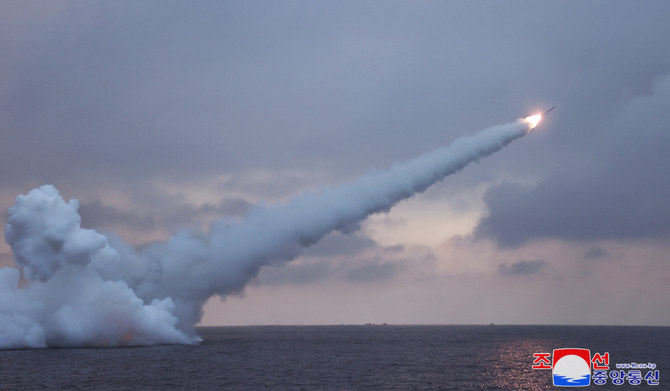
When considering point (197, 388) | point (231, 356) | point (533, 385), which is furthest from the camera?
point (231, 356)

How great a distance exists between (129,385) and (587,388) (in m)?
48.1

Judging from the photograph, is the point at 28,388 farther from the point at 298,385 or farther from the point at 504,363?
the point at 504,363

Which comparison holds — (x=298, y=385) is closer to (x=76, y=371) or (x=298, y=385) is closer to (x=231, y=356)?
(x=76, y=371)

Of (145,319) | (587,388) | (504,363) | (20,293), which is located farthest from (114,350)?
(587,388)

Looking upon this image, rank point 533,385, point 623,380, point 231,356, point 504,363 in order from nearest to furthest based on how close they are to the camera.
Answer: point 533,385
point 623,380
point 504,363
point 231,356

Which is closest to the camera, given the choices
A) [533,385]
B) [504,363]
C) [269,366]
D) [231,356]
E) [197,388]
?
[197,388]

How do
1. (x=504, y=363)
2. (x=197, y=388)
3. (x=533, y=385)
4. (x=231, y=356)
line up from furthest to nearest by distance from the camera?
1. (x=231, y=356)
2. (x=504, y=363)
3. (x=533, y=385)
4. (x=197, y=388)

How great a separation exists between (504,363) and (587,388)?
94.7 ft

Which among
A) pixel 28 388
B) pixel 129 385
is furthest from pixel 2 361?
pixel 129 385

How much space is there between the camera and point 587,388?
63.8m

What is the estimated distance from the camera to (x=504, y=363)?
92188 mm

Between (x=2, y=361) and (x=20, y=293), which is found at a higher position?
(x=20, y=293)

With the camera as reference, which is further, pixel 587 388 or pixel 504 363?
pixel 504 363

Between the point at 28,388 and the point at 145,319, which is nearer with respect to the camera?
the point at 28,388
